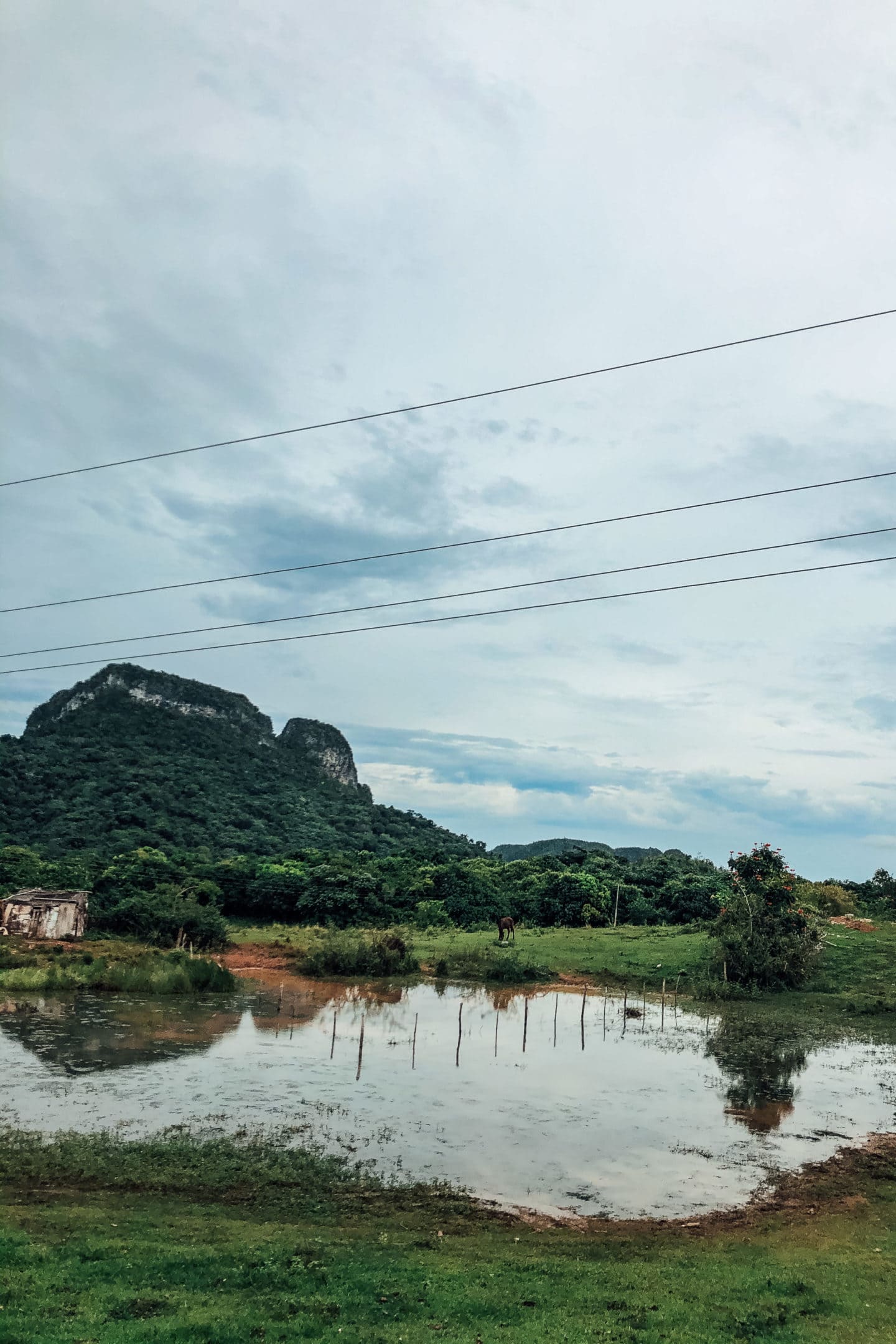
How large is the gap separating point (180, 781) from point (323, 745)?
168 ft

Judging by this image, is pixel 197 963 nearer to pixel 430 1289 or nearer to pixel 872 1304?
pixel 430 1289

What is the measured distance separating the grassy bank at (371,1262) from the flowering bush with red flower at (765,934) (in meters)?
26.1

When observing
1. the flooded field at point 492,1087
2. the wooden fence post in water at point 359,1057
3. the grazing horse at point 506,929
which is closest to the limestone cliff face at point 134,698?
the grazing horse at point 506,929

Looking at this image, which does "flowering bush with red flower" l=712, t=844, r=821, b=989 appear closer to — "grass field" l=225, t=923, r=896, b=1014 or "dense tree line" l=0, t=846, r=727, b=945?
"grass field" l=225, t=923, r=896, b=1014

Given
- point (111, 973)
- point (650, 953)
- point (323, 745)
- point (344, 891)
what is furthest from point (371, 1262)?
point (323, 745)

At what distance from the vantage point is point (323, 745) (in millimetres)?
148375

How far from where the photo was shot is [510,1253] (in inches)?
527

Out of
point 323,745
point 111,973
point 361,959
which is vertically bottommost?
point 111,973

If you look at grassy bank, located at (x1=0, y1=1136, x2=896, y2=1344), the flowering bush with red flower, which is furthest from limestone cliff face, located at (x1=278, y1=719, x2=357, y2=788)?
grassy bank, located at (x1=0, y1=1136, x2=896, y2=1344)

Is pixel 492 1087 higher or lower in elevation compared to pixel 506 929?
lower

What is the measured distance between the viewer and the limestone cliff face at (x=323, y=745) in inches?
A: 5743

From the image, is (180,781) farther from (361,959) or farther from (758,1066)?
(758,1066)

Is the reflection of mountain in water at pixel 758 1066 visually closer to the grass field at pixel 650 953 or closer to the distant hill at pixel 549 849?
the grass field at pixel 650 953

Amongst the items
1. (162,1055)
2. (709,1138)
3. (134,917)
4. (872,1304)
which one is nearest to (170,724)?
(134,917)
